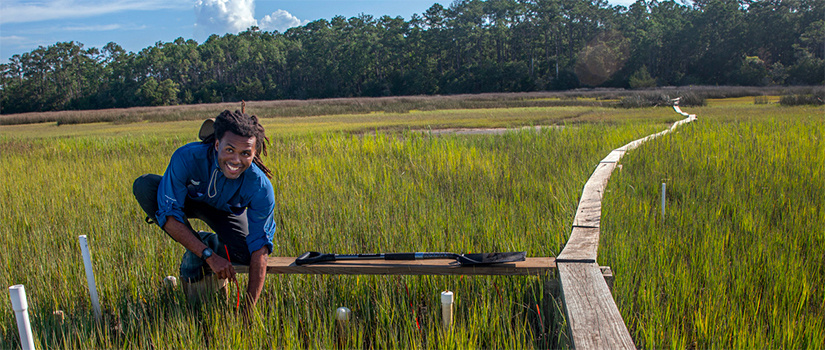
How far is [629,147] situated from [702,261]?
5.67 metres

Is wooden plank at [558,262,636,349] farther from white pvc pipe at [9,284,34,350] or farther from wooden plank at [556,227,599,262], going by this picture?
white pvc pipe at [9,284,34,350]

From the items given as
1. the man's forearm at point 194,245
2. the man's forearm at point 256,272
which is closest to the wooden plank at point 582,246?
the man's forearm at point 256,272

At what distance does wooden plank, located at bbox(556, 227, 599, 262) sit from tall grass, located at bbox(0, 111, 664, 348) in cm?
16

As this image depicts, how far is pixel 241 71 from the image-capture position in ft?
302

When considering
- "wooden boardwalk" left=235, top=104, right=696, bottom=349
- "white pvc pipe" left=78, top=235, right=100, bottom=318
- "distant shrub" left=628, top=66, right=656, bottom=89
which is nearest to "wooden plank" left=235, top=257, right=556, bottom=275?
"wooden boardwalk" left=235, top=104, right=696, bottom=349

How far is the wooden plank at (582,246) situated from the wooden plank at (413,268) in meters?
0.12

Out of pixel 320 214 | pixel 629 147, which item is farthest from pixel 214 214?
pixel 629 147

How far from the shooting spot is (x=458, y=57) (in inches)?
3214

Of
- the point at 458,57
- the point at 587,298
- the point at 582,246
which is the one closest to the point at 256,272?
the point at 587,298

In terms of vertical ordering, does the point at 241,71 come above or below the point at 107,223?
above

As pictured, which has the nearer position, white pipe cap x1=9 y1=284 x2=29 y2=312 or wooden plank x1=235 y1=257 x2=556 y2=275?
white pipe cap x1=9 y1=284 x2=29 y2=312

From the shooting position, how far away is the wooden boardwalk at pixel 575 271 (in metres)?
2.12

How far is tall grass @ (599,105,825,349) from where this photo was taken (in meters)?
2.56

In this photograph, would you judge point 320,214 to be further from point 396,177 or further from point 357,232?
point 396,177
